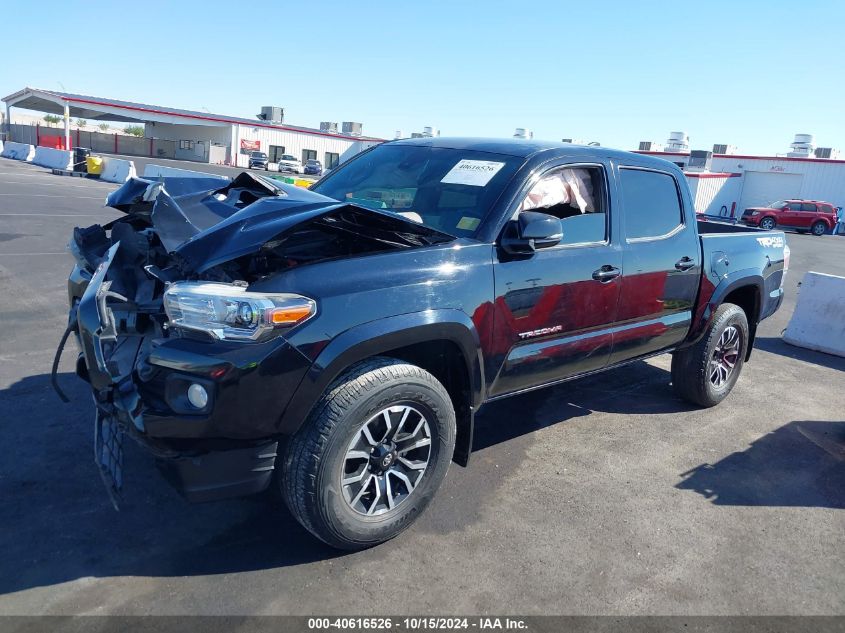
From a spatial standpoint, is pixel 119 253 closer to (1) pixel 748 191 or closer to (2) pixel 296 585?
(2) pixel 296 585

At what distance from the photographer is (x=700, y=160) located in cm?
4241

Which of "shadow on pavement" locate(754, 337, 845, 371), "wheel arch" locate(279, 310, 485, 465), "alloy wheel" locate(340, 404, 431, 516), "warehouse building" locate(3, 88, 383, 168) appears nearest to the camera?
"wheel arch" locate(279, 310, 485, 465)

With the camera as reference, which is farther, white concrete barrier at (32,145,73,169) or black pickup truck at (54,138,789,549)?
white concrete barrier at (32,145,73,169)

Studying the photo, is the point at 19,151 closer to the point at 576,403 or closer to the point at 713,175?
the point at 576,403

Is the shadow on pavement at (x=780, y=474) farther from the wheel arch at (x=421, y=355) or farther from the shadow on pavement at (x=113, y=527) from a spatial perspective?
the shadow on pavement at (x=113, y=527)

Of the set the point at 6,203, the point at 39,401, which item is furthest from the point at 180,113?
the point at 39,401

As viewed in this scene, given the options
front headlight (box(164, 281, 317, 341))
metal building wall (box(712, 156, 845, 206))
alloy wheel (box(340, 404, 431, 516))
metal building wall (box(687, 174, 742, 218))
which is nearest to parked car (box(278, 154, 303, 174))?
metal building wall (box(687, 174, 742, 218))

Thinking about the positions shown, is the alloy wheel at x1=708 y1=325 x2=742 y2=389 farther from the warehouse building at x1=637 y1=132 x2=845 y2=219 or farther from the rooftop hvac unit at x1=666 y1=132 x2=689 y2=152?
the rooftop hvac unit at x1=666 y1=132 x2=689 y2=152

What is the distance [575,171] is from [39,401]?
12.9ft

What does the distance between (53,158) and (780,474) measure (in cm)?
3593

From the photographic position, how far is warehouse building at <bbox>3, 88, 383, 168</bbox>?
5450 cm

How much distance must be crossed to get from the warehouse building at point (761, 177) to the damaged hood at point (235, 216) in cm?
4017

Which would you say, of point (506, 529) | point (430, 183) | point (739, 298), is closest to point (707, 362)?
point (739, 298)

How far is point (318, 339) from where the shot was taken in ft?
9.31
